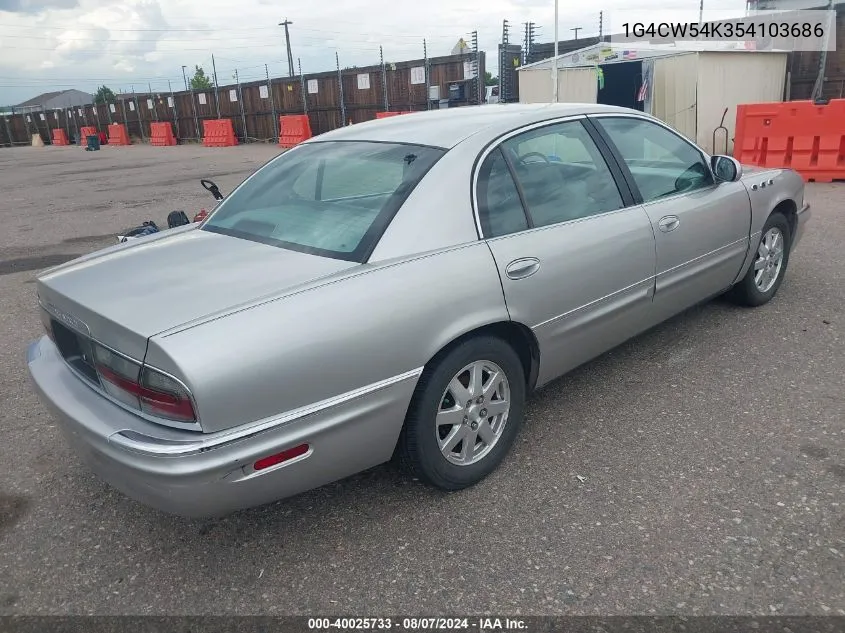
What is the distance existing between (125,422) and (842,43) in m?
14.4

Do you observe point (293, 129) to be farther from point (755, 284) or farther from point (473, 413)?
point (473, 413)

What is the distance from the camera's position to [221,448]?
2.09 metres

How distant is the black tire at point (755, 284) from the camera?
4.57m

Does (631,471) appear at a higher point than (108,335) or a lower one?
lower

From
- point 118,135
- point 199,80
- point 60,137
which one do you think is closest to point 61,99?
point 199,80

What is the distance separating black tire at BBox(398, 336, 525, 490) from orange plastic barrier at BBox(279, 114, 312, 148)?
21623mm

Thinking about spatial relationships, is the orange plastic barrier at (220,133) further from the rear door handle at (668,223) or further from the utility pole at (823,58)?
the rear door handle at (668,223)

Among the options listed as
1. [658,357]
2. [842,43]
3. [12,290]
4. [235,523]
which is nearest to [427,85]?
[842,43]

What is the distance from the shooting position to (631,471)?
2953mm

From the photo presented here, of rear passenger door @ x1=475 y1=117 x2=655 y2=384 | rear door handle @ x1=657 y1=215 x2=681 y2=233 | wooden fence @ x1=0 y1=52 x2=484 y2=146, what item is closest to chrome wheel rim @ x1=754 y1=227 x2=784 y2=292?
rear door handle @ x1=657 y1=215 x2=681 y2=233

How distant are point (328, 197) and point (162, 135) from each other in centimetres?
3412

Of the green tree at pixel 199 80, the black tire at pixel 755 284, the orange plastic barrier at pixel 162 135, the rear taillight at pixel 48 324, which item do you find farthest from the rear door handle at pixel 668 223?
the green tree at pixel 199 80

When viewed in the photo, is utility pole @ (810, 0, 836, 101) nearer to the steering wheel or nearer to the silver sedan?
the silver sedan

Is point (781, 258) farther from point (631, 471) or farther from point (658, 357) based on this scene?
point (631, 471)
